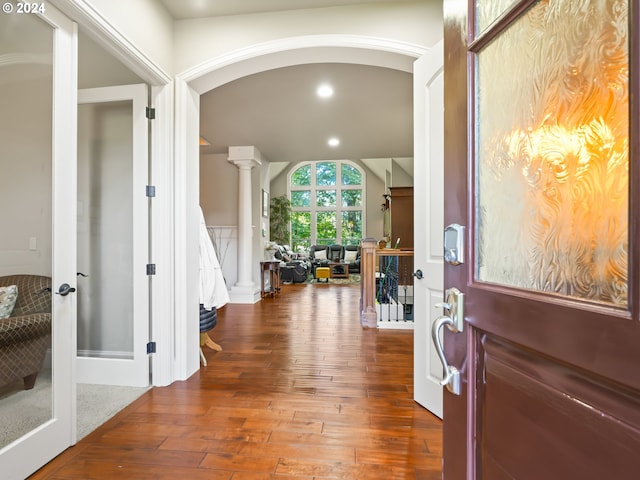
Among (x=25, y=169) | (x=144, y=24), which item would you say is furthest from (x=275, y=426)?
(x=144, y=24)

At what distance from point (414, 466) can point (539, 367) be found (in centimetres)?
133

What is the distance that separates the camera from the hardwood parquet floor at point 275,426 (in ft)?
5.05

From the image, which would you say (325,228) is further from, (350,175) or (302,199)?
(350,175)

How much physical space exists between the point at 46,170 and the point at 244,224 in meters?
4.28

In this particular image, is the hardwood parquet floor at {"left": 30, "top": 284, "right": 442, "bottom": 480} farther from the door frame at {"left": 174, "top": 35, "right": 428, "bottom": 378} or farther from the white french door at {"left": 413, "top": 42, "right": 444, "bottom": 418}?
the door frame at {"left": 174, "top": 35, "right": 428, "bottom": 378}

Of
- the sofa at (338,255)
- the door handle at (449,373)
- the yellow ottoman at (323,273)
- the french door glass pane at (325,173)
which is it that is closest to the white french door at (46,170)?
the door handle at (449,373)

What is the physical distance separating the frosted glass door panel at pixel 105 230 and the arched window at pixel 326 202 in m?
9.67

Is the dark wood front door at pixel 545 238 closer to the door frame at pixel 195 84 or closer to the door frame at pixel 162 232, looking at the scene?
the door frame at pixel 195 84

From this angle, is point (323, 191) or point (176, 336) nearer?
point (176, 336)

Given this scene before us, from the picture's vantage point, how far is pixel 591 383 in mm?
458

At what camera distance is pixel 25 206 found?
157 cm

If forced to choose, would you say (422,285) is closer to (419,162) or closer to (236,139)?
(419,162)

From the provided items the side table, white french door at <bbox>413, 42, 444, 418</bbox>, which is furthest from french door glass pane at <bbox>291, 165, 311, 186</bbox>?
white french door at <bbox>413, 42, 444, 418</bbox>

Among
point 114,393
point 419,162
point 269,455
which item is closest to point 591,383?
point 269,455
